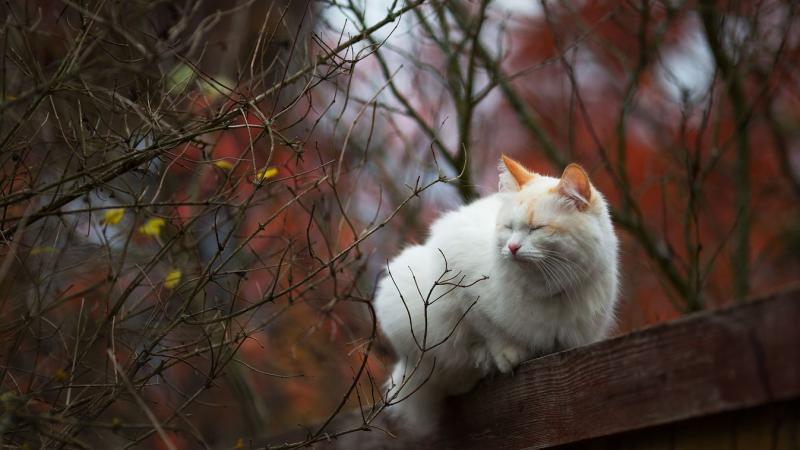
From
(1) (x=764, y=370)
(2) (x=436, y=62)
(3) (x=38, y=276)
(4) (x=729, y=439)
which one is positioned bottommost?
(4) (x=729, y=439)

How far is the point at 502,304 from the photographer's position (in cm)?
284

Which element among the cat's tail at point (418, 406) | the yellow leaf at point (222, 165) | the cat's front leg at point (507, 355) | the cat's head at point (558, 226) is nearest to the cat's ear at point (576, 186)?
the cat's head at point (558, 226)

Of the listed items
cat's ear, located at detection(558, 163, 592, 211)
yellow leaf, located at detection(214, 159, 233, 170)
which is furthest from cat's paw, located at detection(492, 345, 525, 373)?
yellow leaf, located at detection(214, 159, 233, 170)

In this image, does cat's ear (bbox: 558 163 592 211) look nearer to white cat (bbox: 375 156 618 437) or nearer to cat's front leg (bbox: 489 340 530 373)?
white cat (bbox: 375 156 618 437)

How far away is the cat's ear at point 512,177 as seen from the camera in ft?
9.75

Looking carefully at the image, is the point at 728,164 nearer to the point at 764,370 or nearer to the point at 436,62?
the point at 436,62

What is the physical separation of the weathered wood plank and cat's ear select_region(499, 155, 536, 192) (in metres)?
0.65

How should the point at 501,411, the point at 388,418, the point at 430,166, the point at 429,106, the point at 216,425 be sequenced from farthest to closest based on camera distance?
1. the point at 216,425
2. the point at 429,106
3. the point at 430,166
4. the point at 388,418
5. the point at 501,411

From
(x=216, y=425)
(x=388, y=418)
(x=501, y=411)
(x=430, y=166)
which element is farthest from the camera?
(x=216, y=425)

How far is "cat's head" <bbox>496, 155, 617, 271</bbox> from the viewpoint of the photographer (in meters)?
2.73

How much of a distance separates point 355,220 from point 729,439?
4.26 metres

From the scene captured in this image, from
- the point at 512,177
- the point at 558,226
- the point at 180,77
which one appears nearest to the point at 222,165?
the point at 180,77

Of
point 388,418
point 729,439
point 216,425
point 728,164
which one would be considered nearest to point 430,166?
point 388,418

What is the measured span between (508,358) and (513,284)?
24cm
